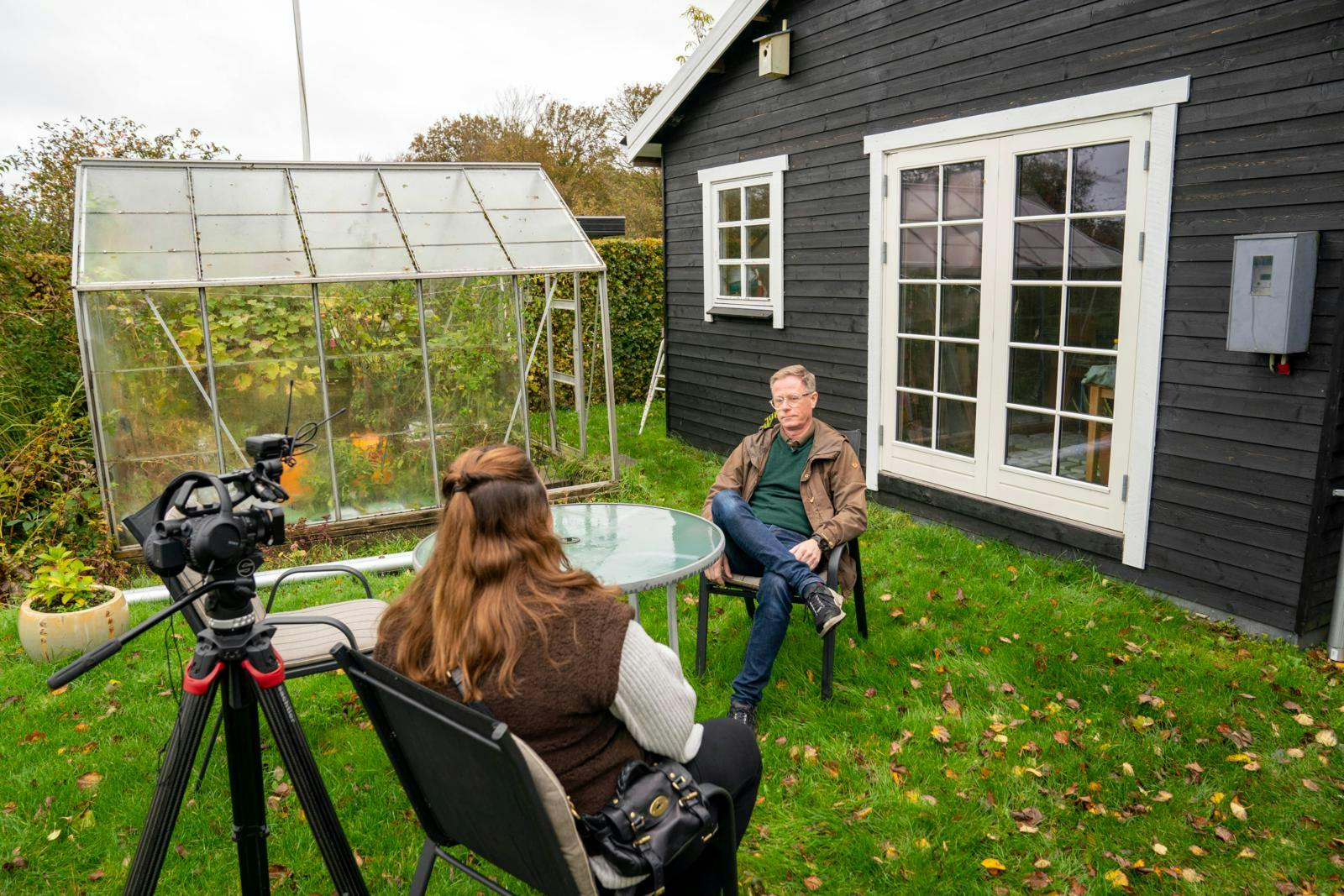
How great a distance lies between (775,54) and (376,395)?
3.82m

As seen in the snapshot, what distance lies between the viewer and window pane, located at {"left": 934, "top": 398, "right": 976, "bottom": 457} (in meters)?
5.62

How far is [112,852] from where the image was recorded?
2799 mm

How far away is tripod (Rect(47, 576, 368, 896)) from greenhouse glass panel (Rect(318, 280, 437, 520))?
446cm

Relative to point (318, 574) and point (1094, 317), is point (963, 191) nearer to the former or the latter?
point (1094, 317)

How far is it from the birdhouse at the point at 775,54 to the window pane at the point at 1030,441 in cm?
324

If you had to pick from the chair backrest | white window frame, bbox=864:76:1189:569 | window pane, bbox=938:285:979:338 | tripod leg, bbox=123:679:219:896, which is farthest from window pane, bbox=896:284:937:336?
tripod leg, bbox=123:679:219:896

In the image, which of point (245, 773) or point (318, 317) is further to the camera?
point (318, 317)

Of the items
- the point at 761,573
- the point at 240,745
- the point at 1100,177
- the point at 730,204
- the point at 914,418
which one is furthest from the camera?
the point at 730,204

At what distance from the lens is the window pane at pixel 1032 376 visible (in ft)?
16.6

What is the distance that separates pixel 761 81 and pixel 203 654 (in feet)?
21.5

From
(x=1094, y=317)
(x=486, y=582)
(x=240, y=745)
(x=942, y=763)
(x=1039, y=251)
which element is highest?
(x=1039, y=251)

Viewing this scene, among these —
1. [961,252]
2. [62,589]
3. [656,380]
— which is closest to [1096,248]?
[961,252]

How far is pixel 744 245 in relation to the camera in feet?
25.3

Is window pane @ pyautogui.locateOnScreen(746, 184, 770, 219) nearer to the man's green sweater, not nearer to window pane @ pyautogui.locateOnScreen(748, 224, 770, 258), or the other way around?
window pane @ pyautogui.locateOnScreen(748, 224, 770, 258)
